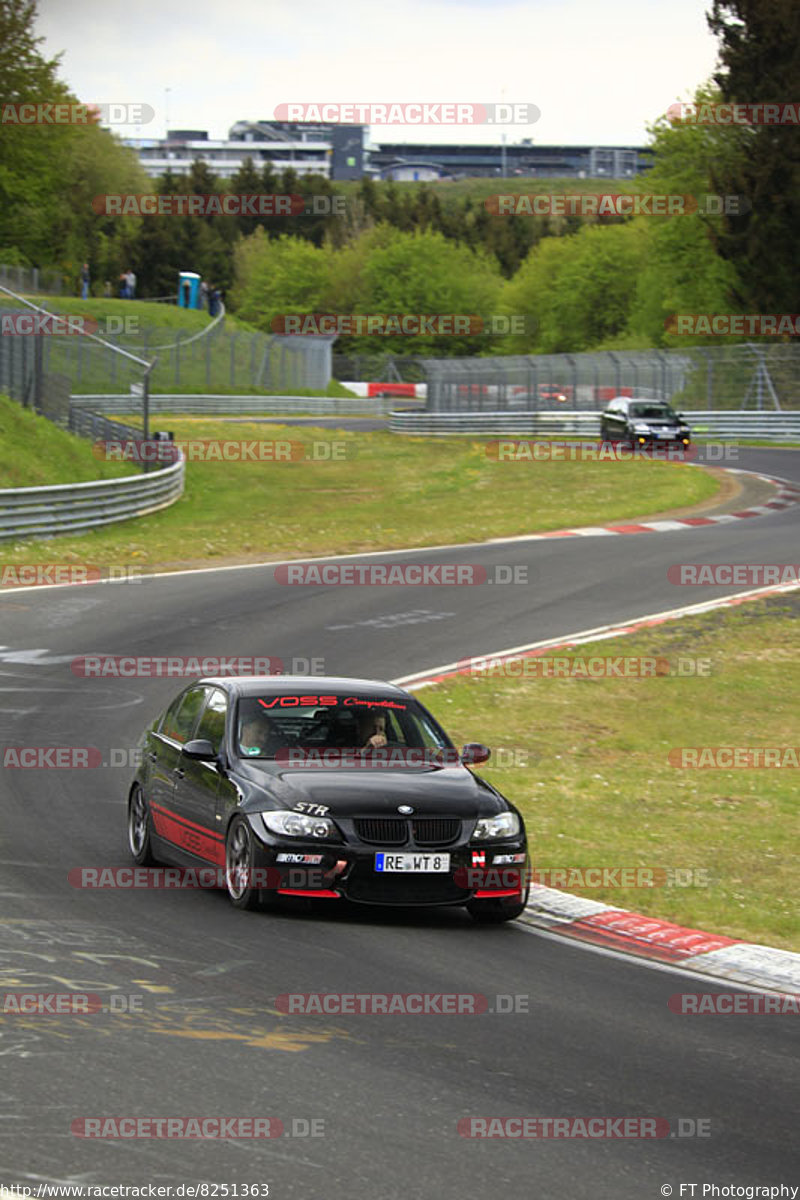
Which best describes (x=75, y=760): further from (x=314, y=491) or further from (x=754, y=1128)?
(x=314, y=491)

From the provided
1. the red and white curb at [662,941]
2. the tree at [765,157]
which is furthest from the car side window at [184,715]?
the tree at [765,157]

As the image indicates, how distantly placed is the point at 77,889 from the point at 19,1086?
406 cm

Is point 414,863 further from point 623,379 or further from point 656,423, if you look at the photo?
point 623,379

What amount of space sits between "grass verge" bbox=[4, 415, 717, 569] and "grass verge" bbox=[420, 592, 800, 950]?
10896mm

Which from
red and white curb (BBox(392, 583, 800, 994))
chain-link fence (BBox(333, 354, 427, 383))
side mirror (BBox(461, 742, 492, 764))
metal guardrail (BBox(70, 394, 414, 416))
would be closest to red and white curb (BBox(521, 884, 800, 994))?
red and white curb (BBox(392, 583, 800, 994))

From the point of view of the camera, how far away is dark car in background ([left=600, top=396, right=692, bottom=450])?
159ft

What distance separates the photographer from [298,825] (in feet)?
30.9

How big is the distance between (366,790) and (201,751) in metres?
1.21

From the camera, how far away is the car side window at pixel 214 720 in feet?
35.0

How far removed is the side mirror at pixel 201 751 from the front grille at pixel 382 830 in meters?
1.26

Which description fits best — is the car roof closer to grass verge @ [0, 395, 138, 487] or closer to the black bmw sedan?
the black bmw sedan

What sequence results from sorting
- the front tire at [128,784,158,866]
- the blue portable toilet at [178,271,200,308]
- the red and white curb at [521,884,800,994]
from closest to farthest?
the red and white curb at [521,884,800,994] < the front tire at [128,784,158,866] < the blue portable toilet at [178,271,200,308]

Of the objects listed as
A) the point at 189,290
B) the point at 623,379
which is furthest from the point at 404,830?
the point at 189,290

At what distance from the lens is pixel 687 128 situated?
79750 millimetres
